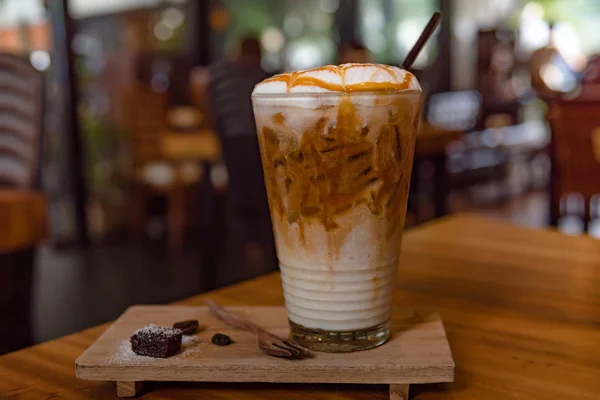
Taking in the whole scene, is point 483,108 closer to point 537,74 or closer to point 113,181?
point 537,74

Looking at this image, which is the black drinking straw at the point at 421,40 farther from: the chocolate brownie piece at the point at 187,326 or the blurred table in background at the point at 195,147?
the blurred table in background at the point at 195,147

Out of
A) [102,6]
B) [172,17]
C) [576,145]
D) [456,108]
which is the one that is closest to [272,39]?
[172,17]

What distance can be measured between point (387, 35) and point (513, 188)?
206 centimetres

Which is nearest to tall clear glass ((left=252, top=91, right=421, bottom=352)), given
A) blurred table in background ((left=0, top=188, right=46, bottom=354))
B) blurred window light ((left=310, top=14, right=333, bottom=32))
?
blurred table in background ((left=0, top=188, right=46, bottom=354))

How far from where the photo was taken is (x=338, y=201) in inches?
25.3

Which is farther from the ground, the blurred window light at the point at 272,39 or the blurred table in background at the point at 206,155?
the blurred window light at the point at 272,39

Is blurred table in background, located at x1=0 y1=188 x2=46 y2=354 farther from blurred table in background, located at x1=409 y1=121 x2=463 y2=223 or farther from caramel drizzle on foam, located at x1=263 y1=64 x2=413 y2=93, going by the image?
blurred table in background, located at x1=409 y1=121 x2=463 y2=223

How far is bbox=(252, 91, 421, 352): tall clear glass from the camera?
24.4 inches

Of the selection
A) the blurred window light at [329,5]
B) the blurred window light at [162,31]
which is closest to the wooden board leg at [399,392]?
the blurred window light at [162,31]

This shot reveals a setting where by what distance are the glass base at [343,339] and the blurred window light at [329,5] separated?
20.0 feet

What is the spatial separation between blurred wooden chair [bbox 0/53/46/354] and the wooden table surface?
1231 millimetres

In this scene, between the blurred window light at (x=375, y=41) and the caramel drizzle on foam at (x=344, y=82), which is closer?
the caramel drizzle on foam at (x=344, y=82)

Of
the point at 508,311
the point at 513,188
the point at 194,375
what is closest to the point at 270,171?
the point at 194,375

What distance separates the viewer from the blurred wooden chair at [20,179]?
6.61ft
